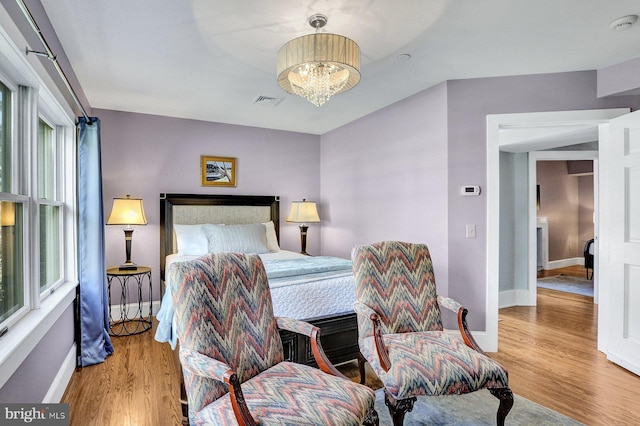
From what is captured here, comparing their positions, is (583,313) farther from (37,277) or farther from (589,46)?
(37,277)

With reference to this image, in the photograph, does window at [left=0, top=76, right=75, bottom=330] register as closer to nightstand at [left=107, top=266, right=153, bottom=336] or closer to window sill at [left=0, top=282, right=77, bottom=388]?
window sill at [left=0, top=282, right=77, bottom=388]

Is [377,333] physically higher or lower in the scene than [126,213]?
lower

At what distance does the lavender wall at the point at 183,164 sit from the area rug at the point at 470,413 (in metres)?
3.20

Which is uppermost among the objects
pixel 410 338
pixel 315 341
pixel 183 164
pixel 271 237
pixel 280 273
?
pixel 183 164

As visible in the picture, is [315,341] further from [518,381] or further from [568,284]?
[568,284]

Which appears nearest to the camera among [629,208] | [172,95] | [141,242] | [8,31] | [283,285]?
[8,31]

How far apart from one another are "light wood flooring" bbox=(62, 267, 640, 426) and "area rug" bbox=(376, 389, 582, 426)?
118 mm

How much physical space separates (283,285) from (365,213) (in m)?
2.15

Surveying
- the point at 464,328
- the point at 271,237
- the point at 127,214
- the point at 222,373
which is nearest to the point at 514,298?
the point at 464,328

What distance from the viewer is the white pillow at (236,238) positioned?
4.00 meters

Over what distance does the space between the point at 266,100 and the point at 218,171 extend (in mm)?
1329

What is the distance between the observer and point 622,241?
2.84 metres

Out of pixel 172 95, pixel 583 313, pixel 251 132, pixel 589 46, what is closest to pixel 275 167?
pixel 251 132

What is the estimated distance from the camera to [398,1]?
79.2 inches
